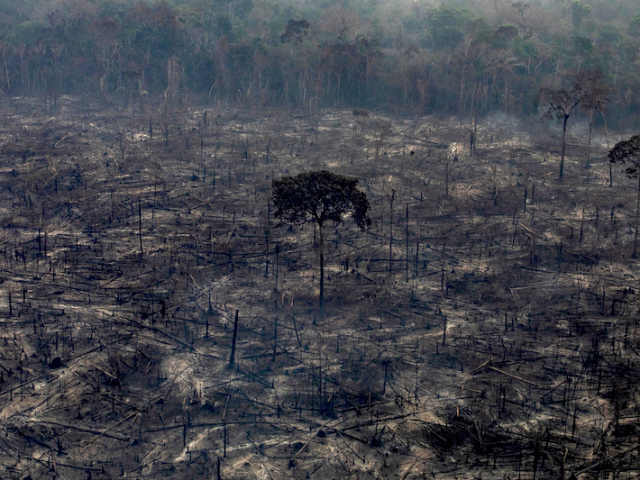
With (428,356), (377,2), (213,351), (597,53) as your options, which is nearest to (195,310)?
(213,351)

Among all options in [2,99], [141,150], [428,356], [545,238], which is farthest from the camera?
[2,99]

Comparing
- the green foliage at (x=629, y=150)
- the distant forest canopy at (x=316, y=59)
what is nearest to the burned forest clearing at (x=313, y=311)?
the green foliage at (x=629, y=150)

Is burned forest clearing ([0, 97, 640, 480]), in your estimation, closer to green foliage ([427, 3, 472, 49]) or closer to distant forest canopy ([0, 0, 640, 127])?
distant forest canopy ([0, 0, 640, 127])

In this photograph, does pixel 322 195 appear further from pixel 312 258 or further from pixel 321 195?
pixel 312 258

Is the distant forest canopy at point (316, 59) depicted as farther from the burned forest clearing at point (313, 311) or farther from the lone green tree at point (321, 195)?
the lone green tree at point (321, 195)

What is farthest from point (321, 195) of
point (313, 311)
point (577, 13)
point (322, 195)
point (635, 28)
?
point (577, 13)

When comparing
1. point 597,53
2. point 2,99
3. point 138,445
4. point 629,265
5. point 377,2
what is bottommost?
point 138,445

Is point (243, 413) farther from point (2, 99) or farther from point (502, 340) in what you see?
point (2, 99)
